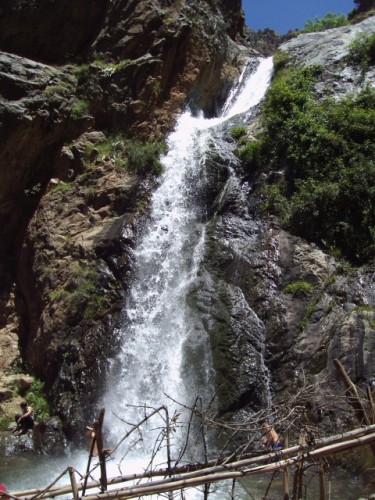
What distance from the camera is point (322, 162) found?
16.5m

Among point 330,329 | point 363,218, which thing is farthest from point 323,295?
point 363,218

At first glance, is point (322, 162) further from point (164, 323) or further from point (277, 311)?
point (164, 323)

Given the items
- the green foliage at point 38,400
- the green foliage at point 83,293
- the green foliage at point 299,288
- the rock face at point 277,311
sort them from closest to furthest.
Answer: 1. the rock face at point 277,311
2. the green foliage at point 299,288
3. the green foliage at point 38,400
4. the green foliage at point 83,293

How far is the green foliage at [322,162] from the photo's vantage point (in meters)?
14.7

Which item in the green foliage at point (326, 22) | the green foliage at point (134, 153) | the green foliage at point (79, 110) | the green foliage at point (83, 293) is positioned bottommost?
the green foliage at point (83, 293)

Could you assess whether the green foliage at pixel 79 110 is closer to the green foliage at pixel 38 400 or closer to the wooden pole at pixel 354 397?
the green foliage at pixel 38 400

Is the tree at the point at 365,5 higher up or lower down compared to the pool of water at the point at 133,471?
higher up

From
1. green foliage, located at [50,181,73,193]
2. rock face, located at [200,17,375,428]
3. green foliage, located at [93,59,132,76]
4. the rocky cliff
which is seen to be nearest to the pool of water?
the rocky cliff

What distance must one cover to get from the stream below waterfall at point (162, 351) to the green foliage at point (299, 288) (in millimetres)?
2370

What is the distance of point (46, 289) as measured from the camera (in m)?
16.4

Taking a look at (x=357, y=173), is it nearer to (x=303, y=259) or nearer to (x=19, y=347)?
(x=303, y=259)

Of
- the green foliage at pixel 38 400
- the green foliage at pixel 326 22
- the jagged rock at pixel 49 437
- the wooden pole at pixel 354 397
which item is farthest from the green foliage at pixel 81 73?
the green foliage at pixel 326 22

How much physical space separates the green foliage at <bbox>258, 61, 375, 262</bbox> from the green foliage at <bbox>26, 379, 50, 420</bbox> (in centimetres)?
809

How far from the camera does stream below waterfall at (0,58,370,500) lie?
11.3 m
